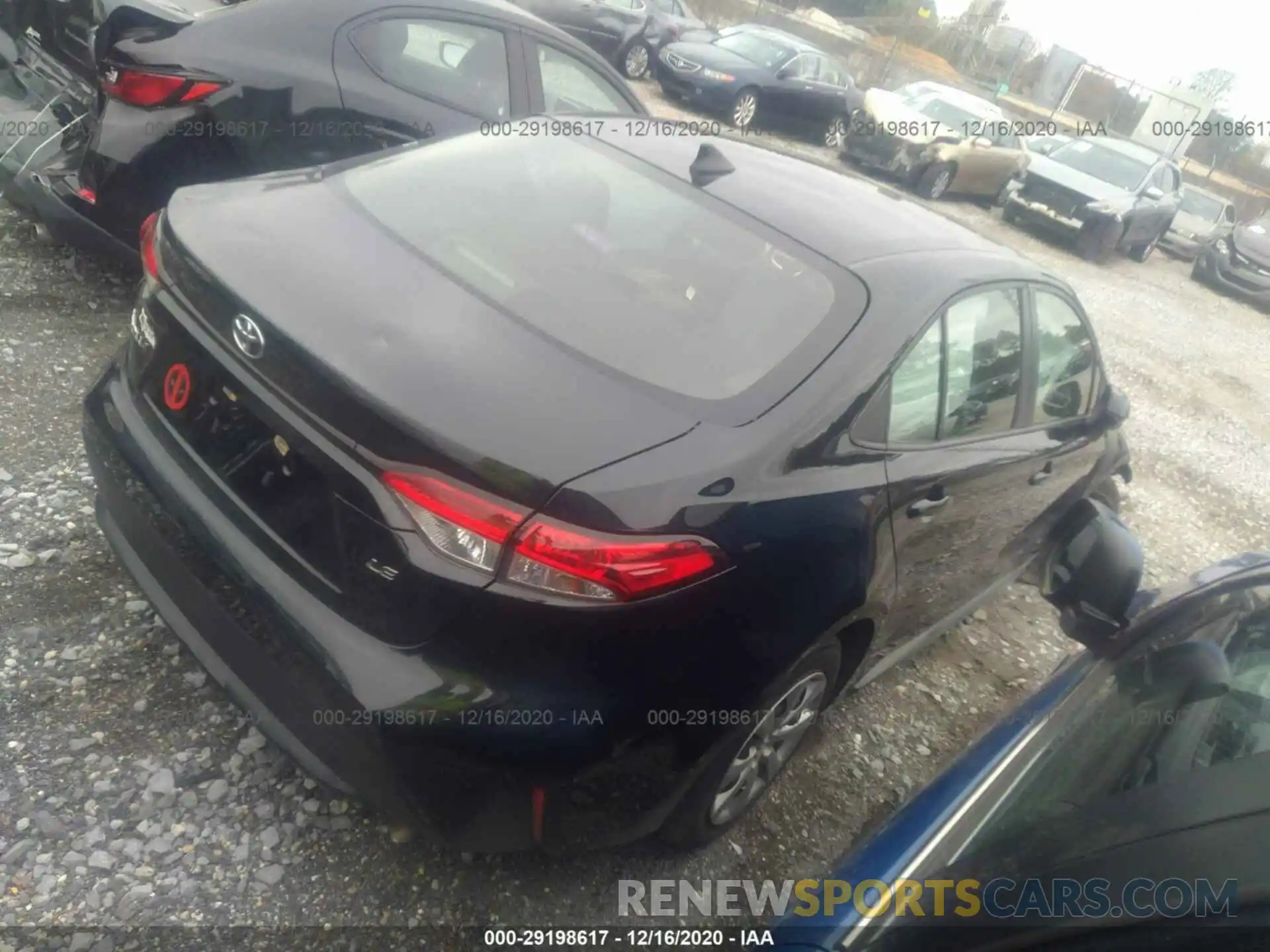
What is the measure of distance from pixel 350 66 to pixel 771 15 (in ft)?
84.9

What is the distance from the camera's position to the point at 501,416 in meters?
1.74

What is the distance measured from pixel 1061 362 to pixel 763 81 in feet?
37.5

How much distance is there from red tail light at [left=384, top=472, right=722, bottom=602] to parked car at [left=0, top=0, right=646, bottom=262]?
2.25m

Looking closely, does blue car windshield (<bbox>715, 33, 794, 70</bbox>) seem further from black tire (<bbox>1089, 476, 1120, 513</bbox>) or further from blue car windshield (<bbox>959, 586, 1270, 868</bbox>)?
blue car windshield (<bbox>959, 586, 1270, 868</bbox>)

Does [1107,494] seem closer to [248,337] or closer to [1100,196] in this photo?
[248,337]

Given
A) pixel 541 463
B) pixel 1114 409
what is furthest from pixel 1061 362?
pixel 541 463

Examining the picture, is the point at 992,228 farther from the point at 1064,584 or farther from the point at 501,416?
the point at 501,416

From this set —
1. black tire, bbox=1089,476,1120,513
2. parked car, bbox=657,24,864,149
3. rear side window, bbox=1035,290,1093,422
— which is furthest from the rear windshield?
parked car, bbox=657,24,864,149

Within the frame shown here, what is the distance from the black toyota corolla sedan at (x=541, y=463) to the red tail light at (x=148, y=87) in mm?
1476

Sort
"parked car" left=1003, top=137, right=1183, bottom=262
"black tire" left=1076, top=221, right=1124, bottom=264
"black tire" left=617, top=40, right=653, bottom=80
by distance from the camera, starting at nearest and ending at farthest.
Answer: "black tire" left=1076, top=221, right=1124, bottom=264 → "parked car" left=1003, top=137, right=1183, bottom=262 → "black tire" left=617, top=40, right=653, bottom=80

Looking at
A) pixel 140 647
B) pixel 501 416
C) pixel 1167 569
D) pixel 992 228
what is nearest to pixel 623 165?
pixel 501 416

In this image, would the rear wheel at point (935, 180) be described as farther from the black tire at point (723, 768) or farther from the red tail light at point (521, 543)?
the red tail light at point (521, 543)

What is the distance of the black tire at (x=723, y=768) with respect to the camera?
2.12m

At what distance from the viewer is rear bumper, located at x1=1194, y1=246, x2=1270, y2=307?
1434 centimetres
